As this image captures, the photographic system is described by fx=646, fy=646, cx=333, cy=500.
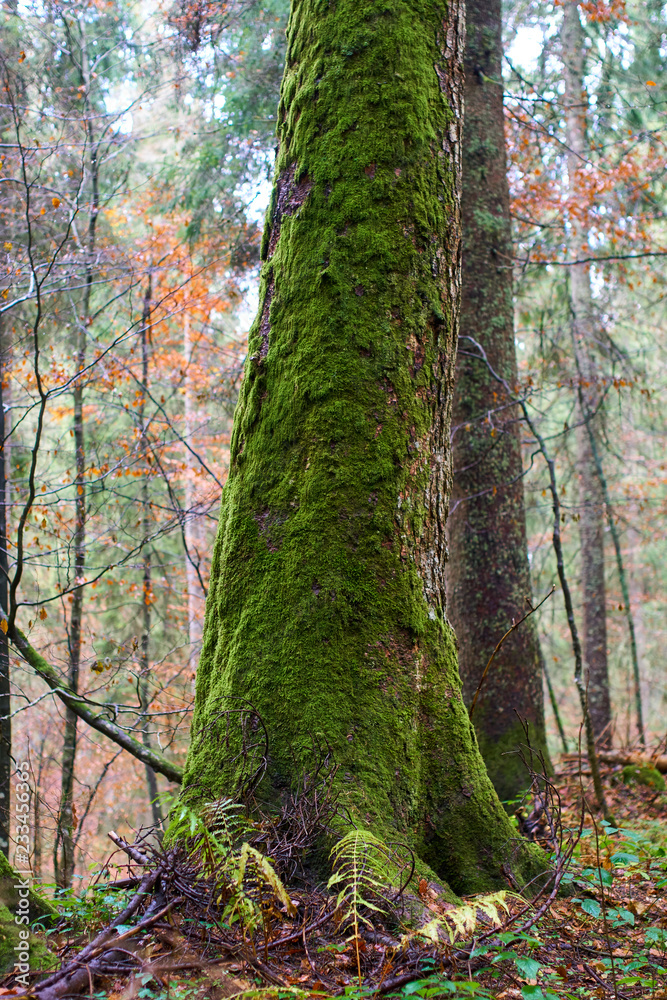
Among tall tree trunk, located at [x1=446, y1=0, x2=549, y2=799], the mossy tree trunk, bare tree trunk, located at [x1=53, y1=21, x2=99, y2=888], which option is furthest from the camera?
bare tree trunk, located at [x1=53, y1=21, x2=99, y2=888]

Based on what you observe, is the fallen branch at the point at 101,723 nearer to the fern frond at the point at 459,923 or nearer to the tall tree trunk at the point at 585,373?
the fern frond at the point at 459,923

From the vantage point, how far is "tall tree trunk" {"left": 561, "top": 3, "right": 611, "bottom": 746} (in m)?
8.55

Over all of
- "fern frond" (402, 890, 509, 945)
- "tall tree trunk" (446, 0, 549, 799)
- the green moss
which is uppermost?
"tall tree trunk" (446, 0, 549, 799)

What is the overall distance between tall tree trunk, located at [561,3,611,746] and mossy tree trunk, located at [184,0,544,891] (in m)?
6.23

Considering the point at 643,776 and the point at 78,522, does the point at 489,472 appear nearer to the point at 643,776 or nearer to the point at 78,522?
the point at 643,776

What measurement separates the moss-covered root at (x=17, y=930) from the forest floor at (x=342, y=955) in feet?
0.24

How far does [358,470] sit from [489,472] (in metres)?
2.92

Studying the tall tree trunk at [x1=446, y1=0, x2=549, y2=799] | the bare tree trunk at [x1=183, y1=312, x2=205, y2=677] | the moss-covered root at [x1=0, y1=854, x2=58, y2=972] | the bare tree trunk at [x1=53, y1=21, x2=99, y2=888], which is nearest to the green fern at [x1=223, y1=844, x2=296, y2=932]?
the moss-covered root at [x1=0, y1=854, x2=58, y2=972]

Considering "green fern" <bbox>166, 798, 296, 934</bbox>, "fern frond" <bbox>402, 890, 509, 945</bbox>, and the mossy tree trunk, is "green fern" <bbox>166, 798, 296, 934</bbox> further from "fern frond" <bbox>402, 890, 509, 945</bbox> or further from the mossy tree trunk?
"fern frond" <bbox>402, 890, 509, 945</bbox>

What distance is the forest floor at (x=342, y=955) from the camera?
1.76 metres

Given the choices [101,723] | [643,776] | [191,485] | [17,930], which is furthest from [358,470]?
[191,485]

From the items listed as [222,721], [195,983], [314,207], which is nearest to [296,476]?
[222,721]

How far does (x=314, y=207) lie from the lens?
2.77 meters

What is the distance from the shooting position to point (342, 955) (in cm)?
193
